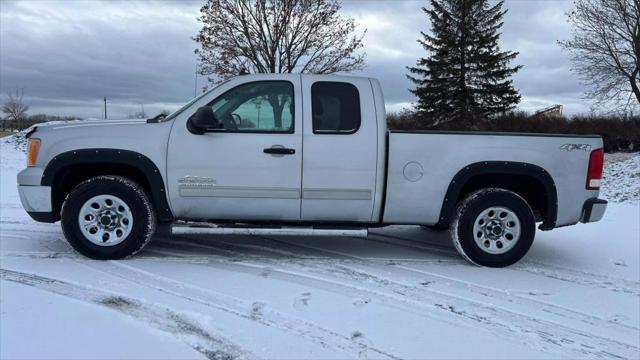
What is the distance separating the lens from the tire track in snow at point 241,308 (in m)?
3.44

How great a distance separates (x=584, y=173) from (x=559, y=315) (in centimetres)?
178

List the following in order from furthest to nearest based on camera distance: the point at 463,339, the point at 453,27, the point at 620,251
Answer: the point at 453,27 → the point at 620,251 → the point at 463,339

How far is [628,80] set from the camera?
25.2 metres

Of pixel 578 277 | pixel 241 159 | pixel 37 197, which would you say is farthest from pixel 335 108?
pixel 37 197

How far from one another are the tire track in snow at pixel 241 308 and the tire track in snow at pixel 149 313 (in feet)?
1.09

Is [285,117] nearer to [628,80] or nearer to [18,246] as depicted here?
[18,246]

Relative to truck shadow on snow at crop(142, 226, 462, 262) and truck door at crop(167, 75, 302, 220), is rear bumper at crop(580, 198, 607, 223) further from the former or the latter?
truck door at crop(167, 75, 302, 220)

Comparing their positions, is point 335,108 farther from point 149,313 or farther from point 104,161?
point 149,313

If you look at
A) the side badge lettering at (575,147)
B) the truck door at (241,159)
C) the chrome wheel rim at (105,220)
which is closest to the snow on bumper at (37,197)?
the chrome wheel rim at (105,220)

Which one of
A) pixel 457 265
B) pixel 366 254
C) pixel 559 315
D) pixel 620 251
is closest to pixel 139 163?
pixel 366 254

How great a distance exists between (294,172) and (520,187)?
242 centimetres

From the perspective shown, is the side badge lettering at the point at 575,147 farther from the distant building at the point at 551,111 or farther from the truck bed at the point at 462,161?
the distant building at the point at 551,111

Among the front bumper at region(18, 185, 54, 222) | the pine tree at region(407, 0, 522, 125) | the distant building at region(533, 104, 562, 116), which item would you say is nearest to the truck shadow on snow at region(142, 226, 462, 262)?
the front bumper at region(18, 185, 54, 222)

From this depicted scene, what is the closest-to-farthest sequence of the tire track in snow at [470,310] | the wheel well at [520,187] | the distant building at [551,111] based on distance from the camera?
the tire track in snow at [470,310] < the wheel well at [520,187] < the distant building at [551,111]
